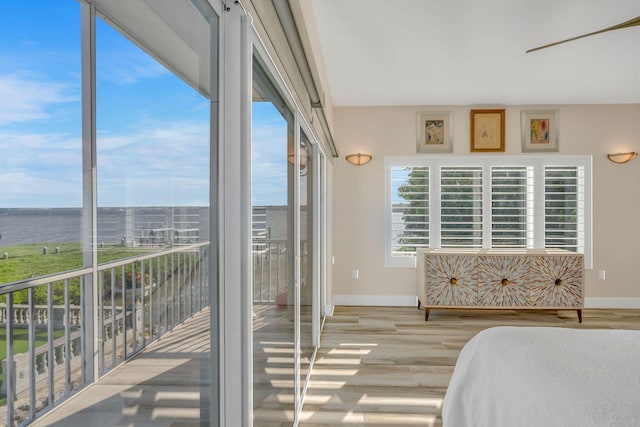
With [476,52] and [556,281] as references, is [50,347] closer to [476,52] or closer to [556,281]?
[476,52]

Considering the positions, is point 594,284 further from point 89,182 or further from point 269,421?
point 89,182

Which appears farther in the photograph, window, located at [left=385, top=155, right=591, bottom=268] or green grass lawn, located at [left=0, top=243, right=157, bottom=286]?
window, located at [left=385, top=155, right=591, bottom=268]

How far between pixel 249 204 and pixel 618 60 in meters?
4.14

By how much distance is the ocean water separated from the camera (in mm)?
417

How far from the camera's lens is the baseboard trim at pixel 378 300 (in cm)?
534

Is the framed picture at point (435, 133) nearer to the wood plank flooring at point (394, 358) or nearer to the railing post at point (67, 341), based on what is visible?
the wood plank flooring at point (394, 358)

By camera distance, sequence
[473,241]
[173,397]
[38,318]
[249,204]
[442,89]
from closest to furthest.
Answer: [38,318], [173,397], [249,204], [442,89], [473,241]

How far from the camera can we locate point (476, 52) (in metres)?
3.52

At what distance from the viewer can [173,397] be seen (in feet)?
2.67

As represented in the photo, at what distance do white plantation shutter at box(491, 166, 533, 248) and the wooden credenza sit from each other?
65cm

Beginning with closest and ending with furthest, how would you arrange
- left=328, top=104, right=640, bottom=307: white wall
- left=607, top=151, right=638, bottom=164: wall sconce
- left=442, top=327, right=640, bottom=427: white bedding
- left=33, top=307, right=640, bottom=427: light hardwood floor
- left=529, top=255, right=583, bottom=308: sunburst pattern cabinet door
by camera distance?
left=33, top=307, right=640, bottom=427: light hardwood floor < left=442, top=327, right=640, bottom=427: white bedding < left=529, top=255, right=583, bottom=308: sunburst pattern cabinet door < left=607, top=151, right=638, bottom=164: wall sconce < left=328, top=104, right=640, bottom=307: white wall

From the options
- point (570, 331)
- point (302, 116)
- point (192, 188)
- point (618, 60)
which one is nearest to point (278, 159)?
point (302, 116)

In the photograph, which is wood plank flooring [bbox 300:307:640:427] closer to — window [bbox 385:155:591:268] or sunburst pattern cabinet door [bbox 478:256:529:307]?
sunburst pattern cabinet door [bbox 478:256:529:307]

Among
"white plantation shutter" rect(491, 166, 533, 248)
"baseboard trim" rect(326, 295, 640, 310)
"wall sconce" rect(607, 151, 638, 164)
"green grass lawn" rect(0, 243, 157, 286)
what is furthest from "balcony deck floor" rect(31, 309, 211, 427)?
"wall sconce" rect(607, 151, 638, 164)
